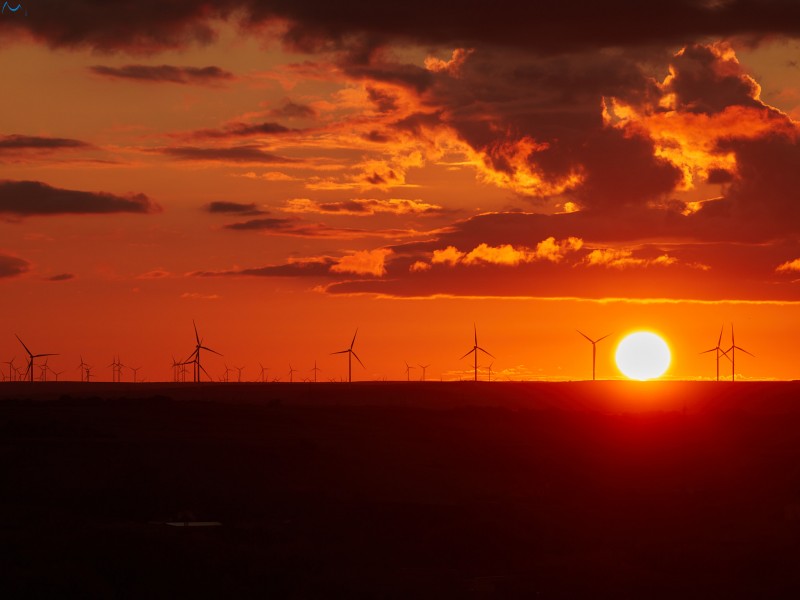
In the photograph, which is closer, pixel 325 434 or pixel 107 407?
pixel 325 434

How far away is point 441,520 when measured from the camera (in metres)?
74.1

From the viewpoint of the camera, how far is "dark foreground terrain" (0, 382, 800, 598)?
192 ft

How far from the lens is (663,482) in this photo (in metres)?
103

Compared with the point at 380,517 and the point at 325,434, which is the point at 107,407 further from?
the point at 380,517

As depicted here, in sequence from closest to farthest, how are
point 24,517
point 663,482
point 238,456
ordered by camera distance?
point 24,517 < point 238,456 < point 663,482

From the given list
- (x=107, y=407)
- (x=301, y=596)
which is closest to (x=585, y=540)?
(x=301, y=596)

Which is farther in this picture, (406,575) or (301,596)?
(406,575)

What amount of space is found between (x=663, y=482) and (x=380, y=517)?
35192 mm

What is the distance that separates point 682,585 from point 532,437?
66.2 meters

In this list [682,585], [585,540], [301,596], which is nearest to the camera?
[301,596]

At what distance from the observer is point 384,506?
78312 mm

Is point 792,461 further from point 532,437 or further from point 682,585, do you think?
point 682,585

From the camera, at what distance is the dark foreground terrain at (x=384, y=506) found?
2298 inches

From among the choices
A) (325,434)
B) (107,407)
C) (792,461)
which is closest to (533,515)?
(792,461)
